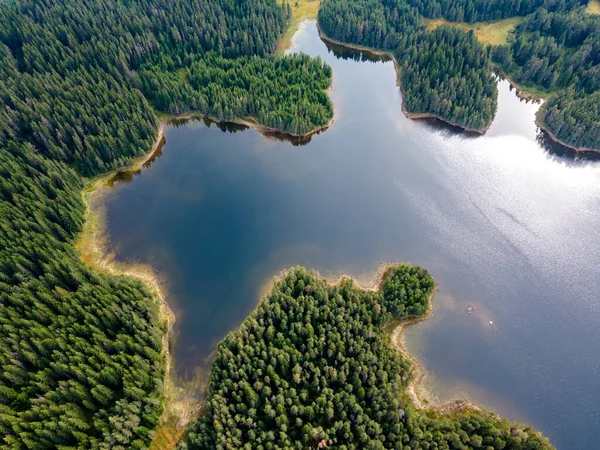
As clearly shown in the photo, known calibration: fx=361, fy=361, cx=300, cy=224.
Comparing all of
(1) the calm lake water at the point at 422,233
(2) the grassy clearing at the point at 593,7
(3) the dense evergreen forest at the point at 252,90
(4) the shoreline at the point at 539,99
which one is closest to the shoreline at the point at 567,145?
(4) the shoreline at the point at 539,99

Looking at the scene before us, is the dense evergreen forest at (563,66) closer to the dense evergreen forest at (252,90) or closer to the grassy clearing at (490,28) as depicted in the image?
the grassy clearing at (490,28)

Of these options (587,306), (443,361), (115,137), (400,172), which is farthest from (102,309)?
(587,306)

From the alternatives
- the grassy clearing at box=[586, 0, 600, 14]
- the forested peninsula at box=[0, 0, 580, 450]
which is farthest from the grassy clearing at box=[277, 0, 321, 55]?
the grassy clearing at box=[586, 0, 600, 14]

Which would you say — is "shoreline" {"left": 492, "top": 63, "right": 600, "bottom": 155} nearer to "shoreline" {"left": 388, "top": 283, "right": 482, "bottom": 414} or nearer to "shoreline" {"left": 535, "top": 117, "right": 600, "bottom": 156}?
"shoreline" {"left": 535, "top": 117, "right": 600, "bottom": 156}

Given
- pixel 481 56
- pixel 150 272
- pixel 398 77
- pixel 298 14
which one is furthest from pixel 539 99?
pixel 150 272

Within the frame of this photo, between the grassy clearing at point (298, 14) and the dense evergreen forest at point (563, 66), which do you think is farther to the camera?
the grassy clearing at point (298, 14)

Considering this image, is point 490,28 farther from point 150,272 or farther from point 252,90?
point 150,272

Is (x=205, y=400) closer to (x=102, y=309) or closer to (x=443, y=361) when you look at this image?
(x=102, y=309)
